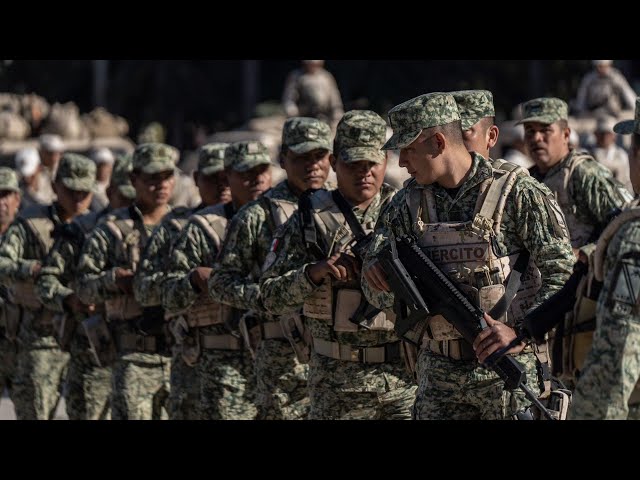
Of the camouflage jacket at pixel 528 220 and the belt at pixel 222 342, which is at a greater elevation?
the camouflage jacket at pixel 528 220

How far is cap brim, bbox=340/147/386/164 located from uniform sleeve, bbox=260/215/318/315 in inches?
18.1

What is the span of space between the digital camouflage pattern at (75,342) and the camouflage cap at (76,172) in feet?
1.40

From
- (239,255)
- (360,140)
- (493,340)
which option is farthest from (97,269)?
(493,340)

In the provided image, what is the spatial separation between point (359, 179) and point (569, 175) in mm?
1914

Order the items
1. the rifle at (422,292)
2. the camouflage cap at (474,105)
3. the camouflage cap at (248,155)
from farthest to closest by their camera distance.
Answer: the camouflage cap at (248,155) < the camouflage cap at (474,105) < the rifle at (422,292)

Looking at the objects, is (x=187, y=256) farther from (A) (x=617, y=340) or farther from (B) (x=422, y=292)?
(A) (x=617, y=340)

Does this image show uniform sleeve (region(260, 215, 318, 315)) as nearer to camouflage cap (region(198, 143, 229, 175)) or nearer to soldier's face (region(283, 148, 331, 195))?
soldier's face (region(283, 148, 331, 195))

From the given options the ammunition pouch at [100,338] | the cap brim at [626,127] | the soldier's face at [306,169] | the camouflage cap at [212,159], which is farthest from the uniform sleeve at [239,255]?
the cap brim at [626,127]

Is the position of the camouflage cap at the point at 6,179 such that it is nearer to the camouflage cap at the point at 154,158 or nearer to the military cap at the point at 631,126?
the camouflage cap at the point at 154,158

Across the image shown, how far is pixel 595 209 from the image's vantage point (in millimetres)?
8453

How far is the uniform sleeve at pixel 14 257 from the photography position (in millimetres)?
10555
